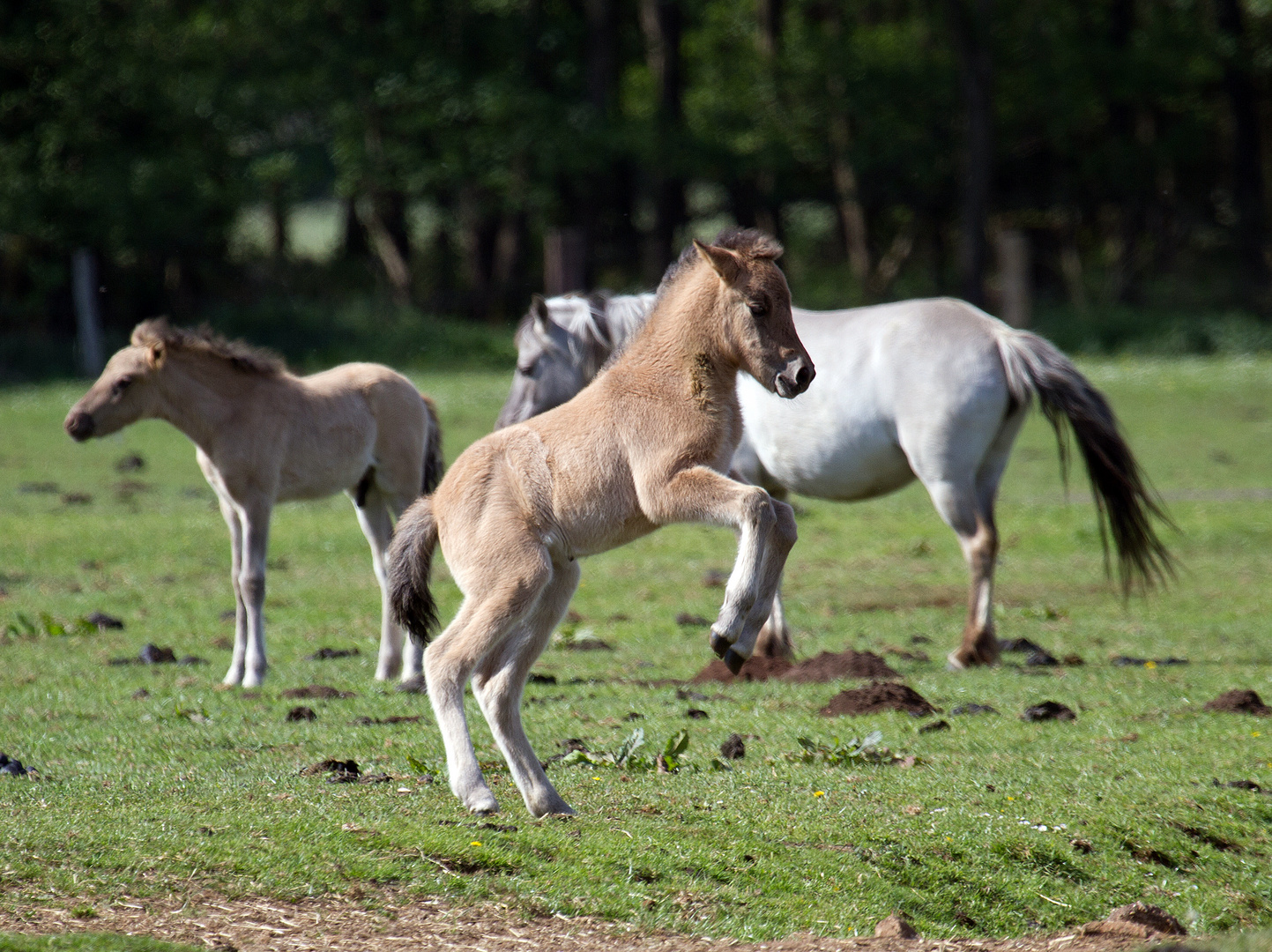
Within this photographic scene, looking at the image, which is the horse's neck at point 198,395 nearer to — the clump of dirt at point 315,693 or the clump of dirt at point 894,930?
the clump of dirt at point 315,693

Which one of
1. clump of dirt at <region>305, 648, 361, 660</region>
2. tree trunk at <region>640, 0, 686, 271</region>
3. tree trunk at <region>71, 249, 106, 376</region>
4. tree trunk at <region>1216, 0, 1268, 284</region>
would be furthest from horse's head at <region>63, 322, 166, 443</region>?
tree trunk at <region>1216, 0, 1268, 284</region>

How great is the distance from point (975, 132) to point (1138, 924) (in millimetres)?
28333

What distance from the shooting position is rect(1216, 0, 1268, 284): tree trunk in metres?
32.8

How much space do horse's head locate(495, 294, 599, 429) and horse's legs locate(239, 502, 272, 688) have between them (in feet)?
5.93

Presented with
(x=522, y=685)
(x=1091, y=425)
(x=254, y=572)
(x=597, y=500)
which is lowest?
(x=254, y=572)

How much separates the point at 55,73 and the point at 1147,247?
25586 mm

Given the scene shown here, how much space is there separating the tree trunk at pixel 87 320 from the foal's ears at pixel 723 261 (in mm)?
22141

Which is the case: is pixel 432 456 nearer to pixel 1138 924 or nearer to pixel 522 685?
pixel 522 685

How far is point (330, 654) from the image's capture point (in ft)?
31.8

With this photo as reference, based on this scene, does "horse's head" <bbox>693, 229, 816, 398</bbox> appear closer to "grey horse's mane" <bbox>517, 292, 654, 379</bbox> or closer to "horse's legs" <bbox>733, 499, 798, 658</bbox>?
"horse's legs" <bbox>733, 499, 798, 658</bbox>

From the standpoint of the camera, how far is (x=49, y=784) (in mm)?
6086

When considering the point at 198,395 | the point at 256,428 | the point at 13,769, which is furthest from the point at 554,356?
the point at 13,769

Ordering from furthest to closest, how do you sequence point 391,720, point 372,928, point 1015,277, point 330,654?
point 1015,277 < point 330,654 < point 391,720 < point 372,928

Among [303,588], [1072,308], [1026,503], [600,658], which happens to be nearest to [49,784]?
[600,658]
